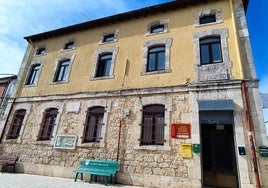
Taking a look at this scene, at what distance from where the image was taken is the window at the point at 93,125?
8.62 meters

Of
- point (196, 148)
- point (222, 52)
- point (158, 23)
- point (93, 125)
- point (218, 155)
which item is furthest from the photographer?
point (158, 23)

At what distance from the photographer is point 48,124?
32.2 ft

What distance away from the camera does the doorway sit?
22.2 ft

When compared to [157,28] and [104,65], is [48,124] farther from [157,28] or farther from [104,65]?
[157,28]

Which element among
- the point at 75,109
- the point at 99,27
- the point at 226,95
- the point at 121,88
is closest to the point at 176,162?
the point at 226,95

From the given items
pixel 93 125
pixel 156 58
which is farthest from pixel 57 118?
pixel 156 58

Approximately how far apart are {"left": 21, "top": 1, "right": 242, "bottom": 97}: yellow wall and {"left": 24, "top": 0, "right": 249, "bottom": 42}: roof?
25 cm

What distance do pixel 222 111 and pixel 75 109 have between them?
22.0 ft

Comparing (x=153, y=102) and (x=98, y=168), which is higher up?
(x=153, y=102)

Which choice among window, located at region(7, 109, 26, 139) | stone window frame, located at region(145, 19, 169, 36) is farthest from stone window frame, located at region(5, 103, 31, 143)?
stone window frame, located at region(145, 19, 169, 36)

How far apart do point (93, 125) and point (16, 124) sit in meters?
5.08

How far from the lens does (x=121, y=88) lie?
29.1 feet

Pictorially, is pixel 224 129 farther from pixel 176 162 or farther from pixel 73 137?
pixel 73 137

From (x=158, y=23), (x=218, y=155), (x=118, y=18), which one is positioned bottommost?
(x=218, y=155)
